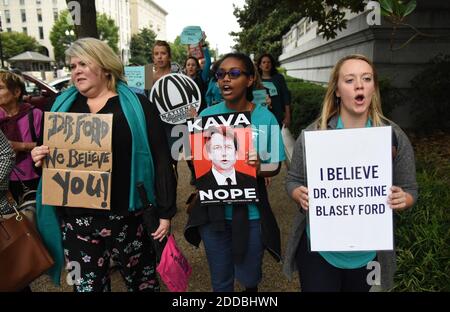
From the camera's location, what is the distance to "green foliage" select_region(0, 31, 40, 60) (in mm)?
66125

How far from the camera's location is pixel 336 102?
2105mm

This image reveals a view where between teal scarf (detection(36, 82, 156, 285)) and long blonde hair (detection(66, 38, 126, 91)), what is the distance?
0.28 ft

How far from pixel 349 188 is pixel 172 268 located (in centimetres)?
110

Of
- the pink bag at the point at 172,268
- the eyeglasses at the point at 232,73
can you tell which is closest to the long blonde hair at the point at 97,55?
the eyeglasses at the point at 232,73

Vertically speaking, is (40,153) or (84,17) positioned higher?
(84,17)

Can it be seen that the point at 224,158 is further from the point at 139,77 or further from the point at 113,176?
the point at 139,77

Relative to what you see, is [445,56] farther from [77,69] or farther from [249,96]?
[77,69]

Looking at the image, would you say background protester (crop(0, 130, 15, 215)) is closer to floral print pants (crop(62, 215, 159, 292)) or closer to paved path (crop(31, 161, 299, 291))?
floral print pants (crop(62, 215, 159, 292))

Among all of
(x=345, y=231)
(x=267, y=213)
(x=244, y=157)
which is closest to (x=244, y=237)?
(x=267, y=213)

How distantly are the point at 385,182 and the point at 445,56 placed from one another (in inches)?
258

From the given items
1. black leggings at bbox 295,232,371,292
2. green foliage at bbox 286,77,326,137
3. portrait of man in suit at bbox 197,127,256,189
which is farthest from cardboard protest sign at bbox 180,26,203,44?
black leggings at bbox 295,232,371,292

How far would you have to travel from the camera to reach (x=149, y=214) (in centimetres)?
235

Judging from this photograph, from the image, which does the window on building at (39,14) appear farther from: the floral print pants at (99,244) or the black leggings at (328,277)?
the black leggings at (328,277)

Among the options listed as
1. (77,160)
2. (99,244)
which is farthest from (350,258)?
(77,160)
